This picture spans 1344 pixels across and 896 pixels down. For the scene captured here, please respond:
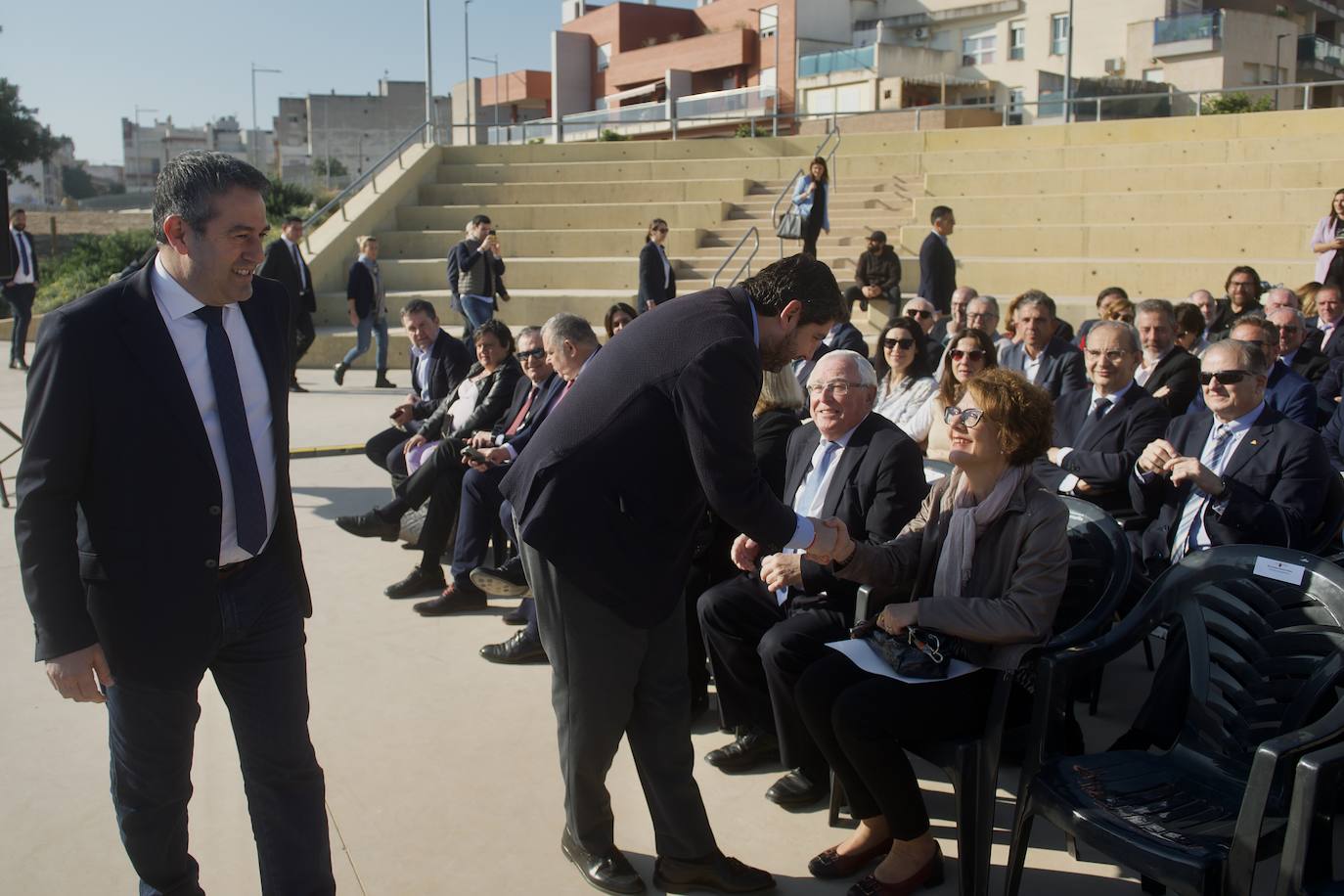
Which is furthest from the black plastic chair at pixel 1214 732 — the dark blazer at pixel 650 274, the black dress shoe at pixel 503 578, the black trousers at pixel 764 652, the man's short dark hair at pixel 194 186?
the dark blazer at pixel 650 274

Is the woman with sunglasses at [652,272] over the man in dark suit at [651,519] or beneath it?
over

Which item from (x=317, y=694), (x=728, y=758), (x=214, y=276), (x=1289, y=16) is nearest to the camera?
(x=214, y=276)

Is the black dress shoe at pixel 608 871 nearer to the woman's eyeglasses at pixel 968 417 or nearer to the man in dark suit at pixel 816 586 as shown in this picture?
the man in dark suit at pixel 816 586

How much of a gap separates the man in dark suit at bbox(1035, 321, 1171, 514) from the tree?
51912 mm

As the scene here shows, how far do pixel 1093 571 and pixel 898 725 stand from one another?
94cm

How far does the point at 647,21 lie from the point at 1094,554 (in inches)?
2168

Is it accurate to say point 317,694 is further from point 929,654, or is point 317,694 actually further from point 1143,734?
point 1143,734

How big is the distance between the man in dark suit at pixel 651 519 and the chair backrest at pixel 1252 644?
989mm

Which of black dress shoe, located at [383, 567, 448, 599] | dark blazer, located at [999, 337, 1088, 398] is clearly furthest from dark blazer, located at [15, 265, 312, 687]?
dark blazer, located at [999, 337, 1088, 398]

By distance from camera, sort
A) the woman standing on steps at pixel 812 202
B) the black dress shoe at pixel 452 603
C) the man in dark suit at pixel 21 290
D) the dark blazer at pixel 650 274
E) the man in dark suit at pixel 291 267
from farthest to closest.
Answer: the man in dark suit at pixel 21 290 < the woman standing on steps at pixel 812 202 < the dark blazer at pixel 650 274 < the man in dark suit at pixel 291 267 < the black dress shoe at pixel 452 603

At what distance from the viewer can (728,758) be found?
12.2 ft

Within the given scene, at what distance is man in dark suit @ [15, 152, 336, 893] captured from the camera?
2.28 m

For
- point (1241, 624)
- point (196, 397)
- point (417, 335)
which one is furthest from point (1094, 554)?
point (417, 335)

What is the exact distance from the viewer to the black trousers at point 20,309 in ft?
44.5
